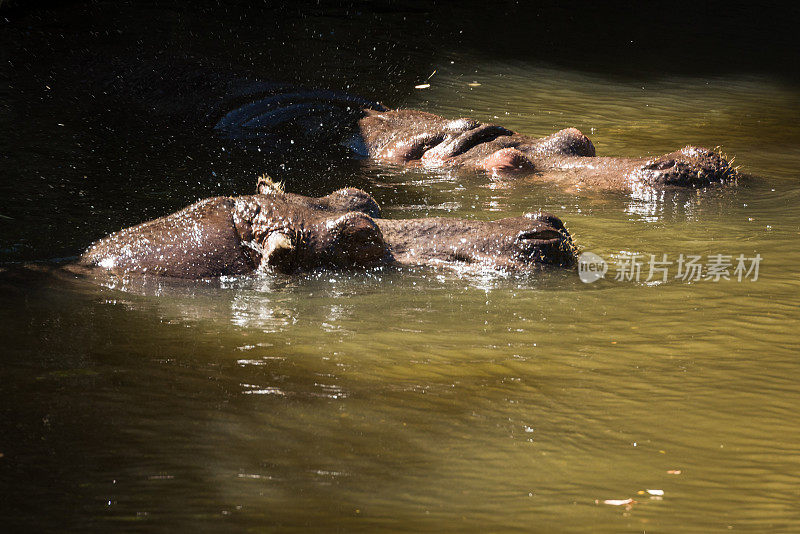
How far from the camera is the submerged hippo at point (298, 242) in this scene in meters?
5.59

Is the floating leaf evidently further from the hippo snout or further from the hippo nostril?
the hippo snout

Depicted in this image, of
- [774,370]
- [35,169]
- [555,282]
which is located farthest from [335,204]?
[35,169]

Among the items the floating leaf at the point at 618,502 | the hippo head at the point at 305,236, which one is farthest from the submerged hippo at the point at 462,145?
the floating leaf at the point at 618,502

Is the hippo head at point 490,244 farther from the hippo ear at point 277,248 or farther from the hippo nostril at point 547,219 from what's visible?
the hippo ear at point 277,248

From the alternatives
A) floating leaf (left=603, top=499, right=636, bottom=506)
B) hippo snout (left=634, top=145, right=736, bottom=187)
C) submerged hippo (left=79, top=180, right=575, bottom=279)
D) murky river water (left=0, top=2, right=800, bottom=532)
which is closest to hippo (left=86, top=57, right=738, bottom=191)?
hippo snout (left=634, top=145, right=736, bottom=187)

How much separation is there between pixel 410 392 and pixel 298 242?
5.56ft

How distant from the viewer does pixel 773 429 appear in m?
4.09

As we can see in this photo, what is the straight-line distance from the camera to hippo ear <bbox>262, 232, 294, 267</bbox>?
5547mm

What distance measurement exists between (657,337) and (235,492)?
259 centimetres

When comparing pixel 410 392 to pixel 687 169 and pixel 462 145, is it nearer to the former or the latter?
pixel 687 169

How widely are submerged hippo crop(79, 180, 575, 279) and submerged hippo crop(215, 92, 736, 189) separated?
3.00 m

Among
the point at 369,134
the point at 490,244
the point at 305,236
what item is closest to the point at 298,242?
the point at 305,236

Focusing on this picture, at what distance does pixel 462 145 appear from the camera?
31.7ft

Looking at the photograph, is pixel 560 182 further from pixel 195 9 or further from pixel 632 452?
pixel 195 9
